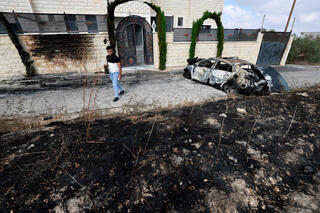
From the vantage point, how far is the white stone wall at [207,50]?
9742 mm

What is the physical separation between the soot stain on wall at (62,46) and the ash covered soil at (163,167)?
20.5ft

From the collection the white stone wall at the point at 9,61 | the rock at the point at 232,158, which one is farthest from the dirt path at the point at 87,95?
the rock at the point at 232,158

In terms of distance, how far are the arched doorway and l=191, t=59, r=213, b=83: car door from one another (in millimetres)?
4573

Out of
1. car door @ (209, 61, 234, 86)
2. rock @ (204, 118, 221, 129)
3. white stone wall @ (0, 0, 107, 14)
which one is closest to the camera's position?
rock @ (204, 118, 221, 129)

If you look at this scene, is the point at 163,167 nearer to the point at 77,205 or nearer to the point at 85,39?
the point at 77,205

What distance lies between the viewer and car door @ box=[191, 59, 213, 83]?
258 inches

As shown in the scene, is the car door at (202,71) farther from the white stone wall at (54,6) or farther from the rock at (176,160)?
the white stone wall at (54,6)

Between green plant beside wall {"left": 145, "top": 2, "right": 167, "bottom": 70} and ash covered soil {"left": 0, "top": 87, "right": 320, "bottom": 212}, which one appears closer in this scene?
ash covered soil {"left": 0, "top": 87, "right": 320, "bottom": 212}

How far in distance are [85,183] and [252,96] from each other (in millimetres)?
5961

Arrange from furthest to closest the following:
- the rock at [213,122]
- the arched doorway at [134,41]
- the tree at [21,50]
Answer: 1. the arched doorway at [134,41]
2. the tree at [21,50]
3. the rock at [213,122]

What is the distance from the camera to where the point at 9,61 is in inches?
284

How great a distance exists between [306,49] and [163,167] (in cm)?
2028

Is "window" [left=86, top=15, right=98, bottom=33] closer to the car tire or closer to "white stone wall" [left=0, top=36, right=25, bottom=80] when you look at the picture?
"white stone wall" [left=0, top=36, right=25, bottom=80]

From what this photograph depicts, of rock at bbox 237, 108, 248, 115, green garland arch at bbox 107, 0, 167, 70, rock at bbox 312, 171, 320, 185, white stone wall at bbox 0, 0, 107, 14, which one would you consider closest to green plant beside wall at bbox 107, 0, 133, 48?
green garland arch at bbox 107, 0, 167, 70
